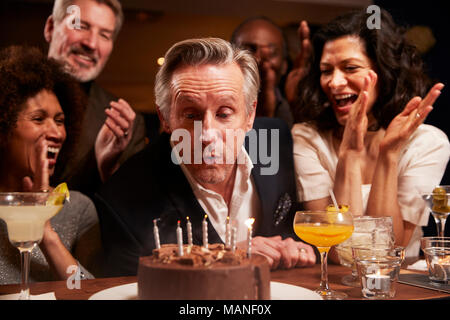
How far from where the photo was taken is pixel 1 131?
190 cm

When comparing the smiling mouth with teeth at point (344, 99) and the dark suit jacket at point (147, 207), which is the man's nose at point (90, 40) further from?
the smiling mouth with teeth at point (344, 99)

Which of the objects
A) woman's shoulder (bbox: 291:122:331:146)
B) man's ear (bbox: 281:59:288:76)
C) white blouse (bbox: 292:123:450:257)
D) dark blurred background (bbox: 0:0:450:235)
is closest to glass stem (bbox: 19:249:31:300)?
dark blurred background (bbox: 0:0:450:235)

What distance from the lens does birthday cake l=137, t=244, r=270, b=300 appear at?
1008 mm

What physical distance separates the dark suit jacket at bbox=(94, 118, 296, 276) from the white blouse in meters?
0.21

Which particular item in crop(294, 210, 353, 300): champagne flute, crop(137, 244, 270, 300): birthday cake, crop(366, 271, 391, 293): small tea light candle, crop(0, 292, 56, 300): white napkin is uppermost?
crop(294, 210, 353, 300): champagne flute

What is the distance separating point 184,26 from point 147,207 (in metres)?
1.04

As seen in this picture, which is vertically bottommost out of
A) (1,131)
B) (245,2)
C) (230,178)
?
(230,178)

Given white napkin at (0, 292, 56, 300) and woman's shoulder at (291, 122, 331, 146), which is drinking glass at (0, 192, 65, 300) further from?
woman's shoulder at (291, 122, 331, 146)

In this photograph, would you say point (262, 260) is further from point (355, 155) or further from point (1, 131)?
point (1, 131)

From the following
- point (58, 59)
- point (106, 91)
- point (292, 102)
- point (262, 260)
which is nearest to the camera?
point (262, 260)

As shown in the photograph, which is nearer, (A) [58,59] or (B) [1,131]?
(B) [1,131]

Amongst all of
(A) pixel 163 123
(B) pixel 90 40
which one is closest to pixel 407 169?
(A) pixel 163 123

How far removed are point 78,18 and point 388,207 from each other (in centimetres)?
155

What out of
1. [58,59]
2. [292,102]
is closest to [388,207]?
[292,102]
